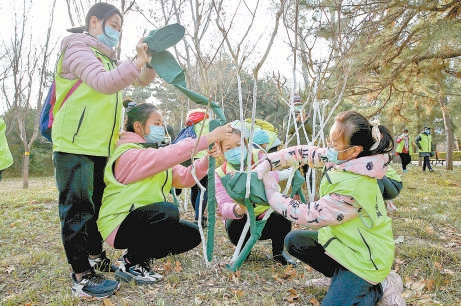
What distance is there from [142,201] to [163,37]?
0.96m

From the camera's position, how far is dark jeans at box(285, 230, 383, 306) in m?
1.71

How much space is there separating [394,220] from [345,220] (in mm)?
2930

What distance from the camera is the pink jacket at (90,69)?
1.79 metres

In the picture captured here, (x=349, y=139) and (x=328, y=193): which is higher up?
(x=349, y=139)

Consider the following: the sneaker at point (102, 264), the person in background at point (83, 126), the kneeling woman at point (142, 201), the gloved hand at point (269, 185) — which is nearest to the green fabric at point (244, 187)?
the gloved hand at point (269, 185)

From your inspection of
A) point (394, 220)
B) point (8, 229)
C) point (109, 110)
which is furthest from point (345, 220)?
point (8, 229)

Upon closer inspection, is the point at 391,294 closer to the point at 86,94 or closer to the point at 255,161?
the point at 255,161

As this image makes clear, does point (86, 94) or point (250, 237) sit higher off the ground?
point (86, 94)

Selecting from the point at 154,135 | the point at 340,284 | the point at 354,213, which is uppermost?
the point at 154,135

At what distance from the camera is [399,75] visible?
6797 mm

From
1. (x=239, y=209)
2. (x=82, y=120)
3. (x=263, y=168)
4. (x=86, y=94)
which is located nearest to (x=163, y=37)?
(x=86, y=94)

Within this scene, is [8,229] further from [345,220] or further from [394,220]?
[394,220]

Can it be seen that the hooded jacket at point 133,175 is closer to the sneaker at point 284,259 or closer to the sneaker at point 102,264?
the sneaker at point 102,264

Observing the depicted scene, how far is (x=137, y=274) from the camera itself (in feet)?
7.11
